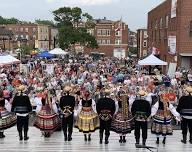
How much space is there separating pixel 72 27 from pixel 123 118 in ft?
231

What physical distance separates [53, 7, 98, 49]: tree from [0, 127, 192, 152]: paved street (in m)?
65.5

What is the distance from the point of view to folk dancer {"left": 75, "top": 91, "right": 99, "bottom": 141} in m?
14.0

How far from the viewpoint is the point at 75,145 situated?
14.0 m

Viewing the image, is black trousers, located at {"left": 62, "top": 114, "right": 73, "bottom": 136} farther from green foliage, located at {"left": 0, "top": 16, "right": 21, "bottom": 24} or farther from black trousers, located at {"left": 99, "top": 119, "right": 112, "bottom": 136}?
green foliage, located at {"left": 0, "top": 16, "right": 21, "bottom": 24}

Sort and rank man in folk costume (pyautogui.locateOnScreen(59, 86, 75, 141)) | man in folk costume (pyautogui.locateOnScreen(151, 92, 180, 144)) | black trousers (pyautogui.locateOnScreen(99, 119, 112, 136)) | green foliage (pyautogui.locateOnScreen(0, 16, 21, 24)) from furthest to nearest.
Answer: green foliage (pyautogui.locateOnScreen(0, 16, 21, 24)) → man in folk costume (pyautogui.locateOnScreen(59, 86, 75, 141)) → black trousers (pyautogui.locateOnScreen(99, 119, 112, 136)) → man in folk costume (pyautogui.locateOnScreen(151, 92, 180, 144))

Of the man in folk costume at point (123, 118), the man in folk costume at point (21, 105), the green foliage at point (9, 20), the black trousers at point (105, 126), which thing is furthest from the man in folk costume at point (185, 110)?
the green foliage at point (9, 20)

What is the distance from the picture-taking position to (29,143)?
1433 centimetres

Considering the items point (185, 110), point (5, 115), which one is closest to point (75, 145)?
point (5, 115)

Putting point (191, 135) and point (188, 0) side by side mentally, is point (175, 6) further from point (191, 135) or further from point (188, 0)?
point (191, 135)

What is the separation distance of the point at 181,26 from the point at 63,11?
156 ft

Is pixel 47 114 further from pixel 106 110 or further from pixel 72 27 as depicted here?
pixel 72 27

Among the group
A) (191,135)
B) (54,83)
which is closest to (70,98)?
(191,135)

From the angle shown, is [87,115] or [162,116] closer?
[162,116]

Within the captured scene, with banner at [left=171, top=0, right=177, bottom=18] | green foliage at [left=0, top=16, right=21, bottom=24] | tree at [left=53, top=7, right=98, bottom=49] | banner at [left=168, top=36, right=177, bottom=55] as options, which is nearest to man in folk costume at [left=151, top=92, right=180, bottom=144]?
banner at [left=168, top=36, right=177, bottom=55]
